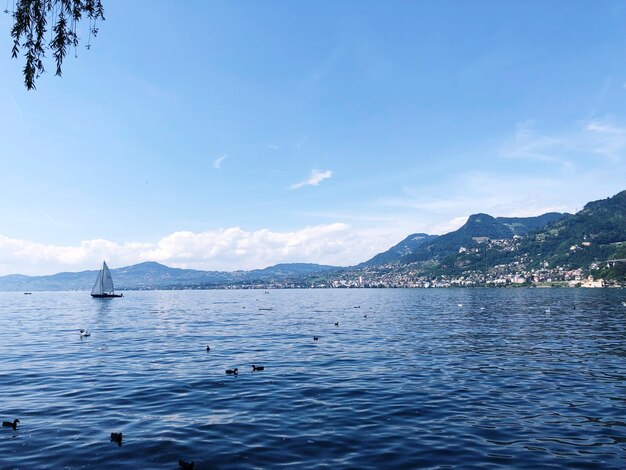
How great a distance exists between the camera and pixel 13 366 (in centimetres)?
4062

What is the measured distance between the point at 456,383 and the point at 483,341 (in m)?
26.1

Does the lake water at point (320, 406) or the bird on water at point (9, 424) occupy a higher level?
the bird on water at point (9, 424)

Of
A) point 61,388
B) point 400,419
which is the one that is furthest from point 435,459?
point 61,388

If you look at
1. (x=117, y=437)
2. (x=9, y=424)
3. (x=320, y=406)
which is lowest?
(x=320, y=406)

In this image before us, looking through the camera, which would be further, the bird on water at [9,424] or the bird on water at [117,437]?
the bird on water at [9,424]

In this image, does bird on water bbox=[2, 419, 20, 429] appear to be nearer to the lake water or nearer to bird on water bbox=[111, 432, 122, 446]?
the lake water

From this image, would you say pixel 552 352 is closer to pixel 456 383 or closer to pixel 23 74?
pixel 456 383

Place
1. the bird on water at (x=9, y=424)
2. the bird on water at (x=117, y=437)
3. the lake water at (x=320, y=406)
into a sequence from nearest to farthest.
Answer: the lake water at (x=320, y=406)
the bird on water at (x=117, y=437)
the bird on water at (x=9, y=424)

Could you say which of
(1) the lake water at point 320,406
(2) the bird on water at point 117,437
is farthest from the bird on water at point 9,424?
(2) the bird on water at point 117,437

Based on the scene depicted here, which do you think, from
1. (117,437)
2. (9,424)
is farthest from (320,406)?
(9,424)

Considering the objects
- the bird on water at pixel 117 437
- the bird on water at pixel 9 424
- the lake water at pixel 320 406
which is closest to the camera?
the lake water at pixel 320 406

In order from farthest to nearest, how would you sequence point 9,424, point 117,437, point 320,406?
point 320,406
point 9,424
point 117,437

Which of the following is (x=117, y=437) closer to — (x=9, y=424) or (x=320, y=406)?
(x=9, y=424)

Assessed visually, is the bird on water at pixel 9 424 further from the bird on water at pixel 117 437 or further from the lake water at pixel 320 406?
the bird on water at pixel 117 437
